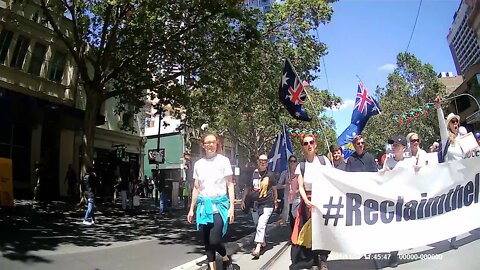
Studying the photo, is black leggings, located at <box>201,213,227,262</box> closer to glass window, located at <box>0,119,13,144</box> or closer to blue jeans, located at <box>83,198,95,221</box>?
blue jeans, located at <box>83,198,95,221</box>

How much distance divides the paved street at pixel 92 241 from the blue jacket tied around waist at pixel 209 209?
6.74 feet

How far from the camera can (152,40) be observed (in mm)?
14266

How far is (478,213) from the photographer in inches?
244

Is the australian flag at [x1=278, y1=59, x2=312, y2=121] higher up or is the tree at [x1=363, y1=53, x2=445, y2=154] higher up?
the tree at [x1=363, y1=53, x2=445, y2=154]

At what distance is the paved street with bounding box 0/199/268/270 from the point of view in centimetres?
716

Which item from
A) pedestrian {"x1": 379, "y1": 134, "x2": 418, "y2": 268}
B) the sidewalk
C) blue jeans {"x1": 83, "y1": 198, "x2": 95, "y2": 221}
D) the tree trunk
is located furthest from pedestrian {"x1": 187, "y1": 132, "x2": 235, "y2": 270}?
the tree trunk

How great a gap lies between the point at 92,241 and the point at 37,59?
13.5 metres

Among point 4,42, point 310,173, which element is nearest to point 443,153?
point 310,173

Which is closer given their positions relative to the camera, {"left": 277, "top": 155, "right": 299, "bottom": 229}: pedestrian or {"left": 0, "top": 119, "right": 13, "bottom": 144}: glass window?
{"left": 277, "top": 155, "right": 299, "bottom": 229}: pedestrian

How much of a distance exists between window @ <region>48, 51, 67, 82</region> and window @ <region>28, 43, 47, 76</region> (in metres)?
0.70

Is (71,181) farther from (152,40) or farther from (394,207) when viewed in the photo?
(394,207)

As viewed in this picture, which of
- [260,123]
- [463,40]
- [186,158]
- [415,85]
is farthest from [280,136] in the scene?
[463,40]

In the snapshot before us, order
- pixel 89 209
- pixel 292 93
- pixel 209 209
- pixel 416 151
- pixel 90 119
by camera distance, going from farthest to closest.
Answer: pixel 90 119 < pixel 89 209 < pixel 292 93 < pixel 416 151 < pixel 209 209

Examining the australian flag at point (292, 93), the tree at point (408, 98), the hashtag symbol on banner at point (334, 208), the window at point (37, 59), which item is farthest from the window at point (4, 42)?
the tree at point (408, 98)
